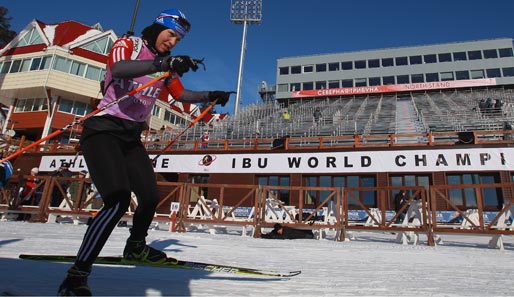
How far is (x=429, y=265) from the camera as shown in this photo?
380 centimetres

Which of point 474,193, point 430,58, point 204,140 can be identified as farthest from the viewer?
point 430,58

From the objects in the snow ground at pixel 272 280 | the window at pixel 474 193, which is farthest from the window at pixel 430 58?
the snow ground at pixel 272 280

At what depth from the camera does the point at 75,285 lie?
184cm

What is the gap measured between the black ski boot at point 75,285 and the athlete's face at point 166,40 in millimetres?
1834

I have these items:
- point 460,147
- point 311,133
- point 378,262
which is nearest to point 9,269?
point 378,262

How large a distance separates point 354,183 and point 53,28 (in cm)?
3346

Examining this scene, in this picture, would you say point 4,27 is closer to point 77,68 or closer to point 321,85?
point 77,68

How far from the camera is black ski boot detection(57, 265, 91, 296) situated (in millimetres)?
1817

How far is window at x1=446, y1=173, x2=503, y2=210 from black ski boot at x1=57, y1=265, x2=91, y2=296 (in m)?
16.9

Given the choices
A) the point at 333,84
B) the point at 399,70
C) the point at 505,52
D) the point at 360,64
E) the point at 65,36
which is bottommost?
the point at 65,36

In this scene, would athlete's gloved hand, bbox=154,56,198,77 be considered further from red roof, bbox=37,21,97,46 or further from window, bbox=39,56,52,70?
red roof, bbox=37,21,97,46

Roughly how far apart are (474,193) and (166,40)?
56.2ft

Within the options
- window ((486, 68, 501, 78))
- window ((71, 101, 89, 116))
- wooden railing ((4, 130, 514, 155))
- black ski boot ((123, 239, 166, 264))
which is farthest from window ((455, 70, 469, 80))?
black ski boot ((123, 239, 166, 264))

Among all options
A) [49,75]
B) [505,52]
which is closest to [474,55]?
[505,52]
